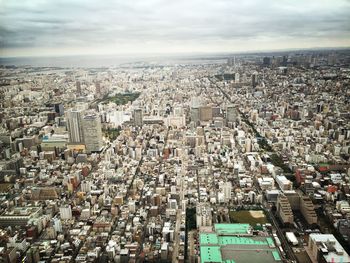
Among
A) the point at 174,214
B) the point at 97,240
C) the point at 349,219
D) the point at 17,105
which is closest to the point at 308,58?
the point at 349,219

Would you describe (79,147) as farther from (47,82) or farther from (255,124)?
(255,124)

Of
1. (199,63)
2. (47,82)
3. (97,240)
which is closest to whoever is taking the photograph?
(97,240)

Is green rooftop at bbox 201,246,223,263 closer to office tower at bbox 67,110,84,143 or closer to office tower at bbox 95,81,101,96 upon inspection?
office tower at bbox 67,110,84,143

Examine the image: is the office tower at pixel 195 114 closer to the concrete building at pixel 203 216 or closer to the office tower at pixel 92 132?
the office tower at pixel 92 132

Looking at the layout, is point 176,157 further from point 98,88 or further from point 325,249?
point 325,249

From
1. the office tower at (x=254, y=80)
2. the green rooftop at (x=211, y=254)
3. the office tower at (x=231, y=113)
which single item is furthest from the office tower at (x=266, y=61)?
the green rooftop at (x=211, y=254)

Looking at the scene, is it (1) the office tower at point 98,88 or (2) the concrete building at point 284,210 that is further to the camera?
(1) the office tower at point 98,88
